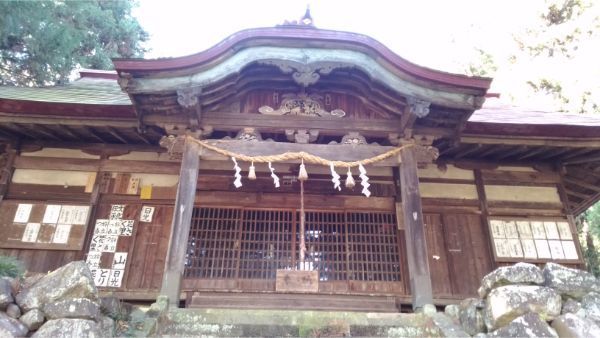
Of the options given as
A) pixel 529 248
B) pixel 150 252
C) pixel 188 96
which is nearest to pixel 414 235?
pixel 529 248

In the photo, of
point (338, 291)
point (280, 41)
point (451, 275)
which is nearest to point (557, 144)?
point (451, 275)

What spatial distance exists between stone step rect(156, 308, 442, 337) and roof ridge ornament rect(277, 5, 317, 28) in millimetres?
4227

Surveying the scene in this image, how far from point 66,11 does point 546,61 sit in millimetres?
18338

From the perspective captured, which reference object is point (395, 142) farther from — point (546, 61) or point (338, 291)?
point (546, 61)

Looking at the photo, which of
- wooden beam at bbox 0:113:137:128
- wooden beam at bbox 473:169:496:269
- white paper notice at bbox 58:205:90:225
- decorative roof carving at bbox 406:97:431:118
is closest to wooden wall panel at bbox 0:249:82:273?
white paper notice at bbox 58:205:90:225

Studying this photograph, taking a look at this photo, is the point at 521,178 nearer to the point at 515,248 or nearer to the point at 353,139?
the point at 515,248

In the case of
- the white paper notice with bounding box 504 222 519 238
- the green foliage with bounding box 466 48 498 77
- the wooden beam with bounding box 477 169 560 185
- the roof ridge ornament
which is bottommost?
the white paper notice with bounding box 504 222 519 238

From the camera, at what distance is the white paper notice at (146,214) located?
306 inches

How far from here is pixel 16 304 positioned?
439cm

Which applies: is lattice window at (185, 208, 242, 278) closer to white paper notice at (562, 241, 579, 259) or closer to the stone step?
the stone step

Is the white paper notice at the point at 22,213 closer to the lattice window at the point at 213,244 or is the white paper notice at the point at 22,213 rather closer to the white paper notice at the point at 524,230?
the lattice window at the point at 213,244

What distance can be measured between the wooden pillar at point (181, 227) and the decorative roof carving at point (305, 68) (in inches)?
69.3

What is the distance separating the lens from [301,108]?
7.01m

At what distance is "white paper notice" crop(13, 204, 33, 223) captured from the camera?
7574 mm
